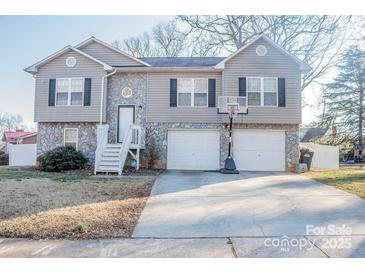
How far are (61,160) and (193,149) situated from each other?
493 cm

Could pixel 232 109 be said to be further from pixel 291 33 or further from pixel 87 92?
pixel 291 33

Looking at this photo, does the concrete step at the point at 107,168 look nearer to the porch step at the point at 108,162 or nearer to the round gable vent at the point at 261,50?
the porch step at the point at 108,162

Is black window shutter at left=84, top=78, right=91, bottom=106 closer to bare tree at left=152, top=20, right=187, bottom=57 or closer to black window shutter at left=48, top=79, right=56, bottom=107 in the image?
black window shutter at left=48, top=79, right=56, bottom=107

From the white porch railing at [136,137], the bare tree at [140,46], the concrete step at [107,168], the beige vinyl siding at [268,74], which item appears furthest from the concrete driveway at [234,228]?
the bare tree at [140,46]

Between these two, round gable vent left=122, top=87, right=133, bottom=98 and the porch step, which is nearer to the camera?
the porch step

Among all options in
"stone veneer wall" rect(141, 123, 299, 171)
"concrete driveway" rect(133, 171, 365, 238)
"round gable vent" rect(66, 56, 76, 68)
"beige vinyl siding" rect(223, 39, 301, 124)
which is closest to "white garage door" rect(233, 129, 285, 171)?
"stone veneer wall" rect(141, 123, 299, 171)

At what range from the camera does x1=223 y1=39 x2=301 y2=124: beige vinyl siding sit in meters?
11.4

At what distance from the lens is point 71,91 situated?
39.1ft

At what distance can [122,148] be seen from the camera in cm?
1015

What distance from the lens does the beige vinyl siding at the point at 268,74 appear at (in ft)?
37.3

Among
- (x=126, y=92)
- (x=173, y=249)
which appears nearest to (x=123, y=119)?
(x=126, y=92)

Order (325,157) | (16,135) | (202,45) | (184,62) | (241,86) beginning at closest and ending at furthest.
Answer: (241,86), (184,62), (325,157), (16,135), (202,45)

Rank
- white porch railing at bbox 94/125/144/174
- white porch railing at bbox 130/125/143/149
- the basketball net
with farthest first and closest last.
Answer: white porch railing at bbox 130/125/143/149
the basketball net
white porch railing at bbox 94/125/144/174

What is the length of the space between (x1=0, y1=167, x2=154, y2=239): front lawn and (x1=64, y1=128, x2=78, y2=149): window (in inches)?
167
